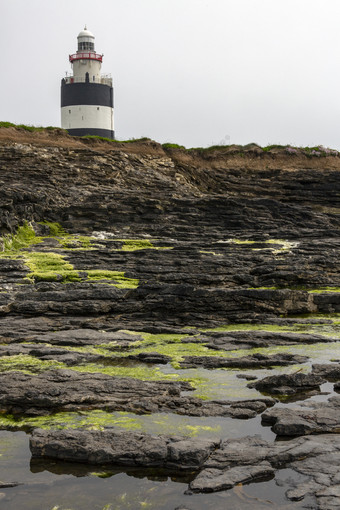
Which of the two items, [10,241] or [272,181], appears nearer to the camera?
[10,241]

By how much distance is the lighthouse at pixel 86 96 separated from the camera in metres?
74.8

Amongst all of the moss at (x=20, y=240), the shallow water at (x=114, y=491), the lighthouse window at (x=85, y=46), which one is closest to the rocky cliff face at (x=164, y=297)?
the moss at (x=20, y=240)

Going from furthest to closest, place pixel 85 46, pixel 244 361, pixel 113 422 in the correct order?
pixel 85 46 < pixel 244 361 < pixel 113 422

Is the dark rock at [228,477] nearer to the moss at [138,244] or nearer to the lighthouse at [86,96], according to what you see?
the moss at [138,244]

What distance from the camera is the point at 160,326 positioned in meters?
24.2

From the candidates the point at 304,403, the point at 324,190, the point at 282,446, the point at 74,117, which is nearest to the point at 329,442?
the point at 282,446

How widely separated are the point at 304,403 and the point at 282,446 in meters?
3.40

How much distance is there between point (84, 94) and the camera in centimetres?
7544

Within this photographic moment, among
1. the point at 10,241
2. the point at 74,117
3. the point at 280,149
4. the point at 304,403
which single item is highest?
the point at 74,117

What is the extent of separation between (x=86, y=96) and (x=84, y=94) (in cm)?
47

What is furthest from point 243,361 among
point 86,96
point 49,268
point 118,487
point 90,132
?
point 86,96

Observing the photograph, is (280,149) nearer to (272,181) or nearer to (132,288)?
(272,181)

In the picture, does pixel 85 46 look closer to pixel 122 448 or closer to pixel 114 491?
pixel 122 448

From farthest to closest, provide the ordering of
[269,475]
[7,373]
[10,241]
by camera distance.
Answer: [10,241] < [7,373] < [269,475]
